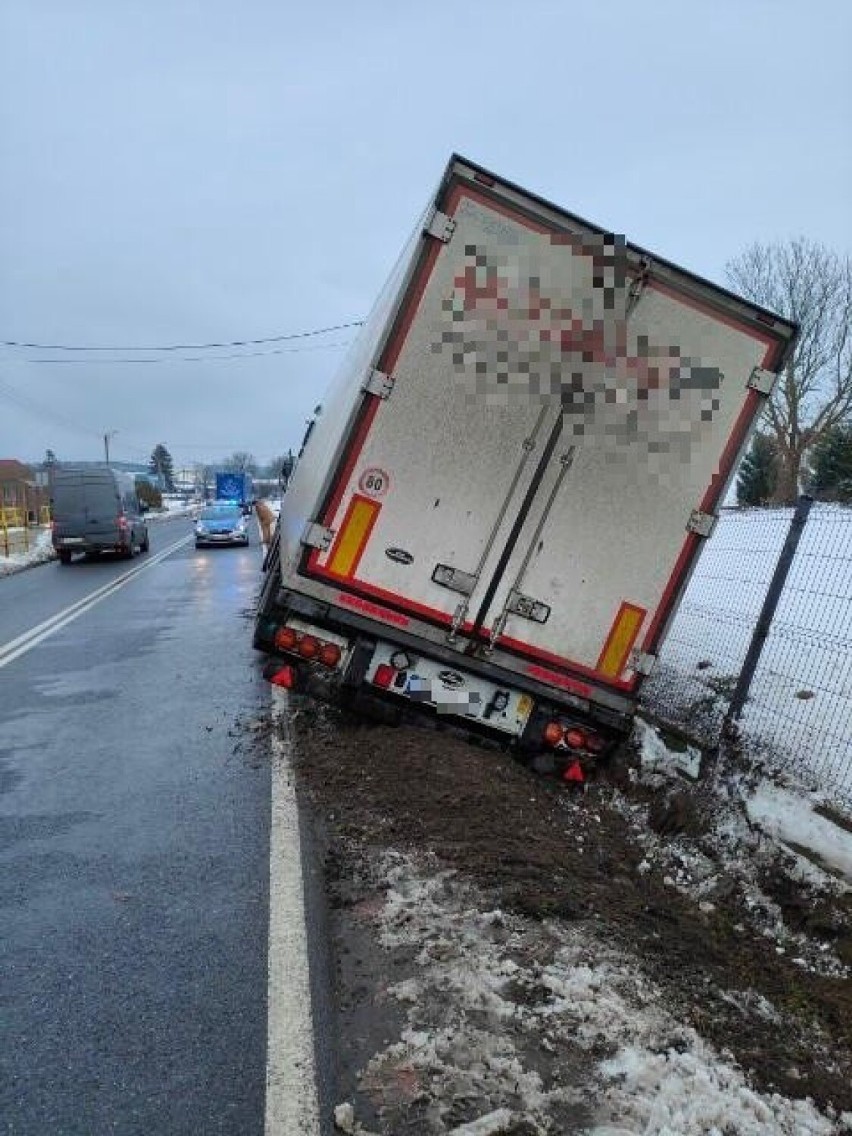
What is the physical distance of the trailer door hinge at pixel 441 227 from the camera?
484 cm

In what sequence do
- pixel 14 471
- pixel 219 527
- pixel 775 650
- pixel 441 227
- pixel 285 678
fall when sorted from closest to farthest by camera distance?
pixel 441 227, pixel 285 678, pixel 775 650, pixel 219 527, pixel 14 471

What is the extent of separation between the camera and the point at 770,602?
6047 mm

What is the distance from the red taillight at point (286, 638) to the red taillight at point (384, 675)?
55cm

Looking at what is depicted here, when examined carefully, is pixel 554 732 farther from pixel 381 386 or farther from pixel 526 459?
pixel 381 386

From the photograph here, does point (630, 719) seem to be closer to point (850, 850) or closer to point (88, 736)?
point (850, 850)

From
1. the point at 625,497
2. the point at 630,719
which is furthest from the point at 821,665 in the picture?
the point at 625,497

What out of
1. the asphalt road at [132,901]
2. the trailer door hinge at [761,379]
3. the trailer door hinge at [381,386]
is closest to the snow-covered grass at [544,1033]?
the asphalt road at [132,901]

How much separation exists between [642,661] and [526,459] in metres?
1.41

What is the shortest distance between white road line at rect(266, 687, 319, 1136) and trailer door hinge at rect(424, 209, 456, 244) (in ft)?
11.1

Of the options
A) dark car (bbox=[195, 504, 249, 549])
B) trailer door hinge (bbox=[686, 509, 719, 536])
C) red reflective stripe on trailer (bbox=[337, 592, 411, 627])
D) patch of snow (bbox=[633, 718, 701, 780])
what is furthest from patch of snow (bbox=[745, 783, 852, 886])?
dark car (bbox=[195, 504, 249, 549])

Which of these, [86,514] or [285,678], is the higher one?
[285,678]

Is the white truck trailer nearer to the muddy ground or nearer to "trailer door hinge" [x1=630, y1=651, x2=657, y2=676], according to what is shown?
"trailer door hinge" [x1=630, y1=651, x2=657, y2=676]

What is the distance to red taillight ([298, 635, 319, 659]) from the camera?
18.1 ft

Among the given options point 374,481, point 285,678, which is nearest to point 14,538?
point 285,678
